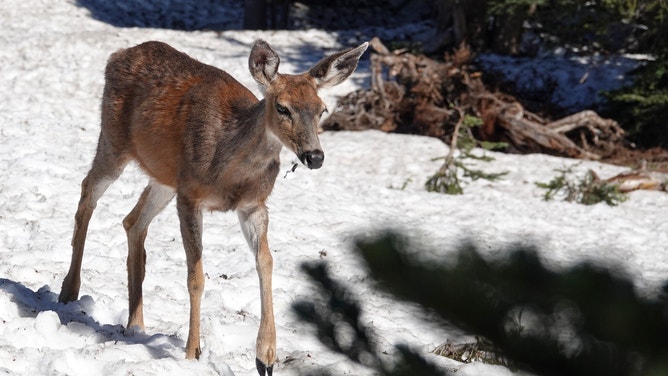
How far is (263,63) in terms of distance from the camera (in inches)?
214

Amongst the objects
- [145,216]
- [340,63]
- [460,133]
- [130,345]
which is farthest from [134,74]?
[460,133]

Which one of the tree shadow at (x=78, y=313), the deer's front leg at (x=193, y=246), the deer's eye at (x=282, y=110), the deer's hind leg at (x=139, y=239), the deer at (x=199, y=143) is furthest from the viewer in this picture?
the deer's hind leg at (x=139, y=239)

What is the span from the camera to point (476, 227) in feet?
34.9

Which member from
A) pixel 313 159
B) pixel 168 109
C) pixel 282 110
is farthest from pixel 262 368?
pixel 168 109

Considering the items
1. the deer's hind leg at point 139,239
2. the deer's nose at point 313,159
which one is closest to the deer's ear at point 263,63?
the deer's nose at point 313,159

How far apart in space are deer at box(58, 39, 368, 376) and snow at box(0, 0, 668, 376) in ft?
1.29

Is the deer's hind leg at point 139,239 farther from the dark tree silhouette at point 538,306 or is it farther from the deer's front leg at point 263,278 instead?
the dark tree silhouette at point 538,306

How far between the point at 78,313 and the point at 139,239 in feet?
2.00

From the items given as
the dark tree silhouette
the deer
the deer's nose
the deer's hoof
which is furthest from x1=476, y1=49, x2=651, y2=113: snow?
the dark tree silhouette

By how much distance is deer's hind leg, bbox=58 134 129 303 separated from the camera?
6.22 m

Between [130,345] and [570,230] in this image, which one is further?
[570,230]

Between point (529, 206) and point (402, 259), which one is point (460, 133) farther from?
point (402, 259)

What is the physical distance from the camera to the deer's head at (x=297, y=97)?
16.7ft

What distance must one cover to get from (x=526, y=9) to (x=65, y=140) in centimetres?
885
